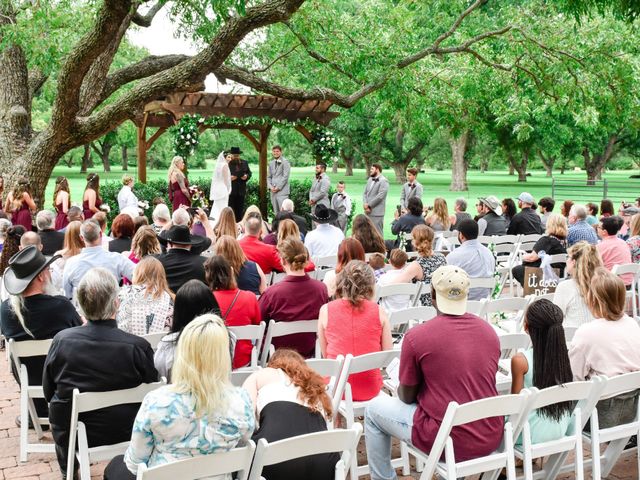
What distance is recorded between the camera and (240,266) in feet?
20.3

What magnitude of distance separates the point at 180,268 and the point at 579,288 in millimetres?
3354

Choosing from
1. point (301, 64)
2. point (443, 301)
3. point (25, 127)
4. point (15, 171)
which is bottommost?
point (443, 301)

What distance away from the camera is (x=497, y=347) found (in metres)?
3.68

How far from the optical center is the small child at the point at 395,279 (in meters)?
6.52

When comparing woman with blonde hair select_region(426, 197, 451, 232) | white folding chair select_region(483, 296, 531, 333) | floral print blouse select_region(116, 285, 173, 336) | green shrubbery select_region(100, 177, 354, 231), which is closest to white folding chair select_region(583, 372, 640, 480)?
white folding chair select_region(483, 296, 531, 333)

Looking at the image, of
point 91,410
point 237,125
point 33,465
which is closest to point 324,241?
point 33,465

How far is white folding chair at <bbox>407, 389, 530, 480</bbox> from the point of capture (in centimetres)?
331

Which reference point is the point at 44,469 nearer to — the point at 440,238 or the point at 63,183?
the point at 440,238

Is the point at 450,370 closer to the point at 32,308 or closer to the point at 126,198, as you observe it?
the point at 32,308

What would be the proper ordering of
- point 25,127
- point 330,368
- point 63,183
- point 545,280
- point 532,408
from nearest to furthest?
1. point 532,408
2. point 330,368
3. point 545,280
4. point 63,183
5. point 25,127

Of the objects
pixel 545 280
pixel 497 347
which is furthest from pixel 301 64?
pixel 497 347

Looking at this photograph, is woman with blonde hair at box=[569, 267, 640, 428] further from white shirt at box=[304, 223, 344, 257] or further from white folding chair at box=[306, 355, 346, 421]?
white shirt at box=[304, 223, 344, 257]

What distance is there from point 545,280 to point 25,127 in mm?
10448

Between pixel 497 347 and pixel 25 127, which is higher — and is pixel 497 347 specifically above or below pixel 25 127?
below
